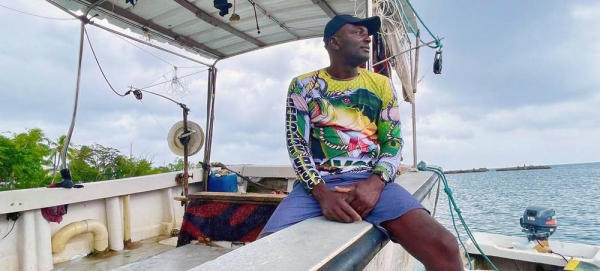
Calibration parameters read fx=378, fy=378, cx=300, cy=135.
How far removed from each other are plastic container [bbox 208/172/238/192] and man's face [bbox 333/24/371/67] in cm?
321

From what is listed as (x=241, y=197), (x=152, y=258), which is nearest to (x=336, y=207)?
(x=241, y=197)

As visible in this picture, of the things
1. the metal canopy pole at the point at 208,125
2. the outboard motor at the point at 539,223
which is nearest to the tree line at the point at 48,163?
the metal canopy pole at the point at 208,125

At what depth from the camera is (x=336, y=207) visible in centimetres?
147

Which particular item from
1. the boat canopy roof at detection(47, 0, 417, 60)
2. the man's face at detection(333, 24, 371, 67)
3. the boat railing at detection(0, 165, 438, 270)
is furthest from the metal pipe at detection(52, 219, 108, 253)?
the man's face at detection(333, 24, 371, 67)

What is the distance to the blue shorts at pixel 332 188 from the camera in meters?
1.49

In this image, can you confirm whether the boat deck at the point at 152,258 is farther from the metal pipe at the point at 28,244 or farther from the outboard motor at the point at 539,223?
the outboard motor at the point at 539,223

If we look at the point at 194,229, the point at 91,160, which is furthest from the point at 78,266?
the point at 91,160

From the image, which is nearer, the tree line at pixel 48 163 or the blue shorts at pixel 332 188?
the blue shorts at pixel 332 188

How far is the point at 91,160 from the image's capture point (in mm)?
11312

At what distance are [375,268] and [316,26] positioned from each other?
3.46m

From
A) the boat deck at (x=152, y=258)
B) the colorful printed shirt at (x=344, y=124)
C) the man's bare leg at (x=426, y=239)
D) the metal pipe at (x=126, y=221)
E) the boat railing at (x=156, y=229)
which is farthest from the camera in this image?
the metal pipe at (x=126, y=221)

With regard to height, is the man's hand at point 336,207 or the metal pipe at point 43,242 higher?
the man's hand at point 336,207

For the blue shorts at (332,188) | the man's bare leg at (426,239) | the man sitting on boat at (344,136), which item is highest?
the man sitting on boat at (344,136)

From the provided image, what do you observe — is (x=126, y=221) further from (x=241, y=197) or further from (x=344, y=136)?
(x=344, y=136)
